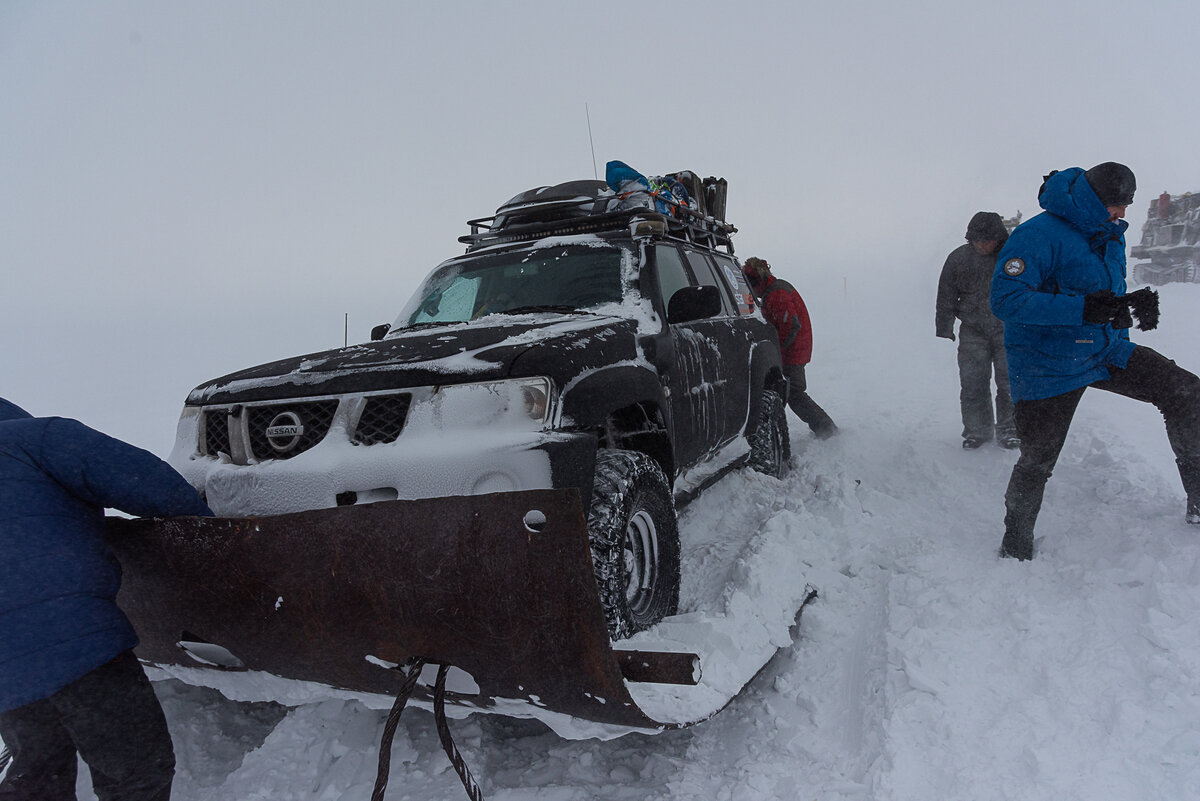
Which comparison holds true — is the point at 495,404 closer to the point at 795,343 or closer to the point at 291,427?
the point at 291,427

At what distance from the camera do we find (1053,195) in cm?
329

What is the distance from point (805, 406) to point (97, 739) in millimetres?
6141

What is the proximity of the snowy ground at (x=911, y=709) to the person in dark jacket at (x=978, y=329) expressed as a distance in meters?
1.78

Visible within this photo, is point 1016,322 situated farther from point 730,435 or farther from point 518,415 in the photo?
point 518,415

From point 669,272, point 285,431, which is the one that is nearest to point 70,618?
point 285,431

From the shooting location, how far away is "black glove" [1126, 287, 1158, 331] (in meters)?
3.09

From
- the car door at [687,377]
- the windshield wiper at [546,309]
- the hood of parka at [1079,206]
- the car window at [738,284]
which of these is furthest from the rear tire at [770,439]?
the hood of parka at [1079,206]

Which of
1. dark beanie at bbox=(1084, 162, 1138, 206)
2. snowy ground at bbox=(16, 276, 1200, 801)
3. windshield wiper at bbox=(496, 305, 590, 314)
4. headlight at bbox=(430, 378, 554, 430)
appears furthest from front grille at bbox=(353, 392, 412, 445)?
dark beanie at bbox=(1084, 162, 1138, 206)

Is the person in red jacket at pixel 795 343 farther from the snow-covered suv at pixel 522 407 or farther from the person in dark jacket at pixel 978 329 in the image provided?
the snow-covered suv at pixel 522 407

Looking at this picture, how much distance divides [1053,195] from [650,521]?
2482mm

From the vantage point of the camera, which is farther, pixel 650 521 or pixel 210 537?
pixel 650 521

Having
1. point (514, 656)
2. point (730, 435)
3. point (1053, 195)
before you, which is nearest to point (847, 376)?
point (730, 435)

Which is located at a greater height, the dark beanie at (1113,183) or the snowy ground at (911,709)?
the dark beanie at (1113,183)

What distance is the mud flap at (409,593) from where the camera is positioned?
1730 mm
